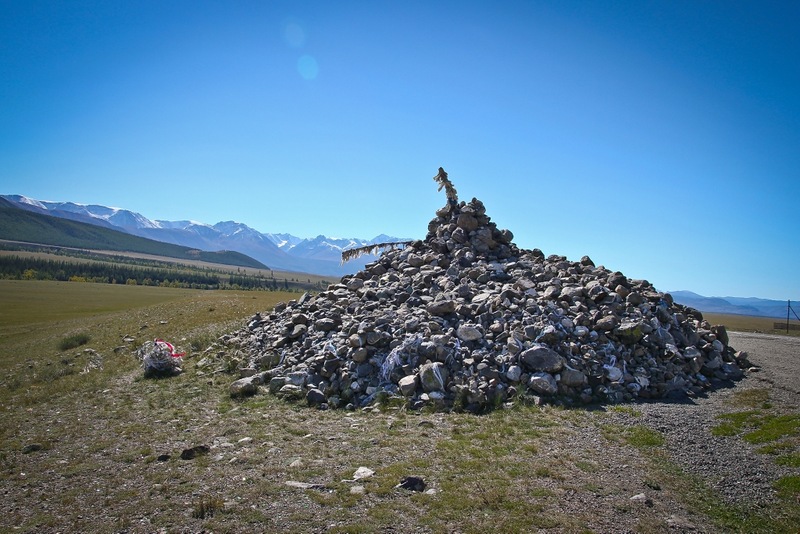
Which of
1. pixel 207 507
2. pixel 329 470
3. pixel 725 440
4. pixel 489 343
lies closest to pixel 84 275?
pixel 489 343

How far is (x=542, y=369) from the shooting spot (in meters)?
15.2

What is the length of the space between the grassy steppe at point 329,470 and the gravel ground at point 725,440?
39 centimetres

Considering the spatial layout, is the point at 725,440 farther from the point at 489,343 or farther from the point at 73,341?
the point at 73,341

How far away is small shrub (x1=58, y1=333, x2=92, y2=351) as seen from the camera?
31.3 meters

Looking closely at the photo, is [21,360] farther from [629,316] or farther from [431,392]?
[629,316]

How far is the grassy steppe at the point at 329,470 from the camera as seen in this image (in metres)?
7.75

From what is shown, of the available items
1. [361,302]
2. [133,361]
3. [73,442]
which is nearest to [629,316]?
[361,302]

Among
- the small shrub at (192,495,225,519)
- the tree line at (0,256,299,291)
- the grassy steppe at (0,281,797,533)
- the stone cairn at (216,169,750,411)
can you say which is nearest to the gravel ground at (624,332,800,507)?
the grassy steppe at (0,281,797,533)

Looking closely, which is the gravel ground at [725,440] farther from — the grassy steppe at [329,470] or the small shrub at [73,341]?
the small shrub at [73,341]

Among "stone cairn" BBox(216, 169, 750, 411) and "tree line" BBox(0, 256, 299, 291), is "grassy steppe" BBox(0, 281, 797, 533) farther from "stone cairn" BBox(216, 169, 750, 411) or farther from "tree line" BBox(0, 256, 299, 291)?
"tree line" BBox(0, 256, 299, 291)

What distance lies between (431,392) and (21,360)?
94.9ft

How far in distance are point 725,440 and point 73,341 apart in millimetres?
38576

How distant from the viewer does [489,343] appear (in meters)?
16.5

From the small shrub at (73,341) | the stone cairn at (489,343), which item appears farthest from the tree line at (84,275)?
the stone cairn at (489,343)
